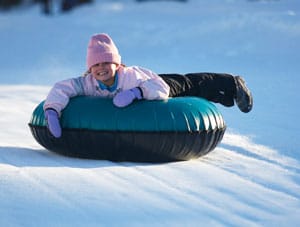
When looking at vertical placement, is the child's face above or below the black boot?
above

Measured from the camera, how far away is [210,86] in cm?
676

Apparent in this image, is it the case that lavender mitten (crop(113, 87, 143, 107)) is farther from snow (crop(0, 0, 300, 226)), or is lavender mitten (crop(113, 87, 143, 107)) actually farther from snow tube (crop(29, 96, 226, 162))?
snow (crop(0, 0, 300, 226))

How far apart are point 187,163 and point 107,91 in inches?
31.5

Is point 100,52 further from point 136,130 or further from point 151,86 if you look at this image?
point 136,130

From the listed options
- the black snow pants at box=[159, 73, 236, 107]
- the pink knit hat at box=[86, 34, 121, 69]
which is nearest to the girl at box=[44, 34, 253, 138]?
the pink knit hat at box=[86, 34, 121, 69]

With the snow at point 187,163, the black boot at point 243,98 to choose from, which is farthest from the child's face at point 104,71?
the black boot at point 243,98

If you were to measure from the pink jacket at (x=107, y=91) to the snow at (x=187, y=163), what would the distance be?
17.8 inches

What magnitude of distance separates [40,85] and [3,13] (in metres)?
21.7

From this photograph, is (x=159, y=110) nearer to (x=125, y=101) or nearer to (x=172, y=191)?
(x=125, y=101)

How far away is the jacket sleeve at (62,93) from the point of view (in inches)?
225

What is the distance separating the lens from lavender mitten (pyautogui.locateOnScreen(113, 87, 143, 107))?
555 cm

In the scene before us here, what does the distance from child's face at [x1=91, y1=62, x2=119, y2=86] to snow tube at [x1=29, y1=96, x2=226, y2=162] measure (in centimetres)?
19

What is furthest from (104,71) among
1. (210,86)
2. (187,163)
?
(210,86)

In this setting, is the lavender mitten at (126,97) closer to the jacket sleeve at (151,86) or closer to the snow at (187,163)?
the jacket sleeve at (151,86)
